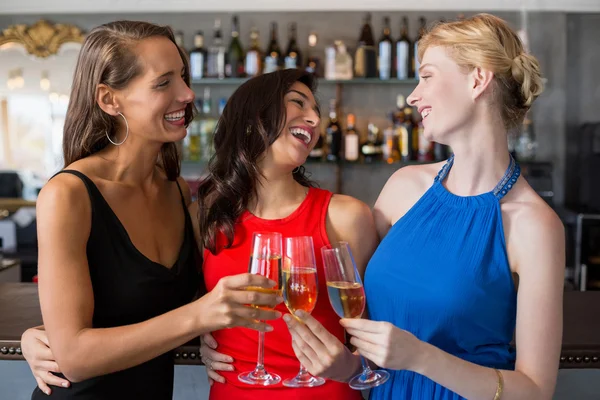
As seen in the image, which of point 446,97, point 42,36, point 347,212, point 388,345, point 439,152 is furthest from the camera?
point 42,36

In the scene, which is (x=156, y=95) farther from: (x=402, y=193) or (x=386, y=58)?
(x=386, y=58)

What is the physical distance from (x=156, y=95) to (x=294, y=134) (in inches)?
14.6

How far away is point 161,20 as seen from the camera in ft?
16.7

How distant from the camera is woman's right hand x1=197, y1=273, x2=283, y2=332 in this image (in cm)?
137

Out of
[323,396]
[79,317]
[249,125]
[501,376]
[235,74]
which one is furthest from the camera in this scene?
[235,74]

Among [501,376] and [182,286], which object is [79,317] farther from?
[501,376]

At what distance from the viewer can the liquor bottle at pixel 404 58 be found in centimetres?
476

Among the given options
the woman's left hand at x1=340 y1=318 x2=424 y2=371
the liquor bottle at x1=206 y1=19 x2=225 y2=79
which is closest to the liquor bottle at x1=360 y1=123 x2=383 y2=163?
A: the liquor bottle at x1=206 y1=19 x2=225 y2=79

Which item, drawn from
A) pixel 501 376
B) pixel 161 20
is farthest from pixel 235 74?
pixel 501 376

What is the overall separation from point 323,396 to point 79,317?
0.63 meters

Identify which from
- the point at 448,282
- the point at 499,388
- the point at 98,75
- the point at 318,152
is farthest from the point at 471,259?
the point at 318,152

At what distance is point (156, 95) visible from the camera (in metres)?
1.70

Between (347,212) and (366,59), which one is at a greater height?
(366,59)

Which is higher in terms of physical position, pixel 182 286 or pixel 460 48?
pixel 460 48
